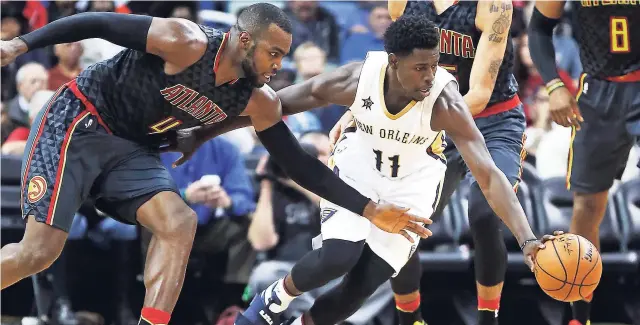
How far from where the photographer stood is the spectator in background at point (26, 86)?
9.01 m

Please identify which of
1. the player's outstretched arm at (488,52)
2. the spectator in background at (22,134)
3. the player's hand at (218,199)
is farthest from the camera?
the spectator in background at (22,134)

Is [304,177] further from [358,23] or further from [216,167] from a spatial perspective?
[358,23]

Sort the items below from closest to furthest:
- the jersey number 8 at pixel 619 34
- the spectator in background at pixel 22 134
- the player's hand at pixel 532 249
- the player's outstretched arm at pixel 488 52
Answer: the player's hand at pixel 532 249 → the player's outstretched arm at pixel 488 52 → the jersey number 8 at pixel 619 34 → the spectator in background at pixel 22 134

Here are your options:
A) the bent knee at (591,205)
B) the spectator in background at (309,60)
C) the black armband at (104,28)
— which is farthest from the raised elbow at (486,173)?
the spectator in background at (309,60)

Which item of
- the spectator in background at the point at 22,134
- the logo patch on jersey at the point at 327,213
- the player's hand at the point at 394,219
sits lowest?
the spectator in background at the point at 22,134

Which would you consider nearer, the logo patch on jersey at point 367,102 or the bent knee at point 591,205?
the logo patch on jersey at point 367,102

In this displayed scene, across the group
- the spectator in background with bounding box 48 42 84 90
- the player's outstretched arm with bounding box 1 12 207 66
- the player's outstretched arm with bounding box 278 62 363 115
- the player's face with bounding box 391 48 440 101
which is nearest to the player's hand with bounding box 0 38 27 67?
Result: the player's outstretched arm with bounding box 1 12 207 66

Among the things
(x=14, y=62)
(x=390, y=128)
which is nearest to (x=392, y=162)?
(x=390, y=128)

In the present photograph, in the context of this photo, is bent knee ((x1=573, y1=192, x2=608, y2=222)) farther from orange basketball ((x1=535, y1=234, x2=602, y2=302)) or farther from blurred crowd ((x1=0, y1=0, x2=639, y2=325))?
blurred crowd ((x1=0, y1=0, x2=639, y2=325))

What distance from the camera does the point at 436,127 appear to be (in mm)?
5406

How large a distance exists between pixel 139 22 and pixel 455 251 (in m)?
3.62

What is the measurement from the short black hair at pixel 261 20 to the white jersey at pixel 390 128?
1.97ft

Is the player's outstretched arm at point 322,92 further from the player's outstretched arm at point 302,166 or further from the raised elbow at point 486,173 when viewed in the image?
the raised elbow at point 486,173

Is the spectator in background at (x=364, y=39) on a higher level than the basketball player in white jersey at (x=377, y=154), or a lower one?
lower
